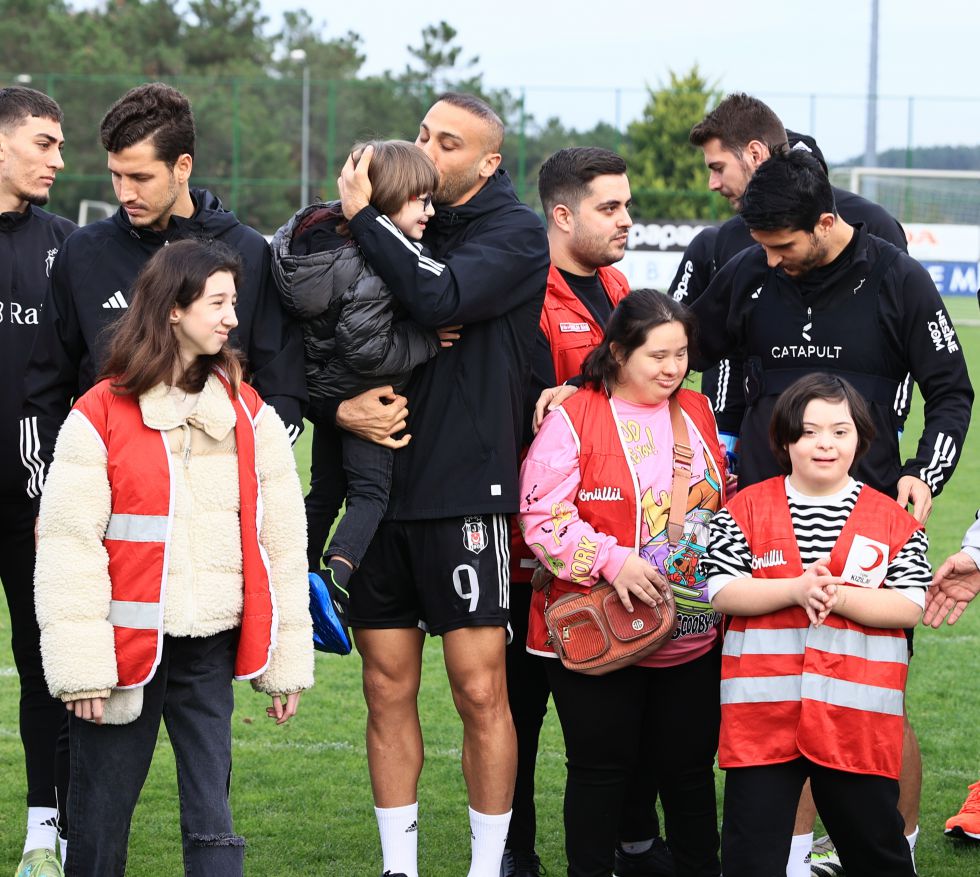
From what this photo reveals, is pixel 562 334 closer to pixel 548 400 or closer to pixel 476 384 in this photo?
pixel 548 400

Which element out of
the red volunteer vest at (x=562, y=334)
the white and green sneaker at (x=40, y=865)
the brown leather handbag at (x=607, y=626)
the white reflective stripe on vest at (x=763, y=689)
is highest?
the red volunteer vest at (x=562, y=334)

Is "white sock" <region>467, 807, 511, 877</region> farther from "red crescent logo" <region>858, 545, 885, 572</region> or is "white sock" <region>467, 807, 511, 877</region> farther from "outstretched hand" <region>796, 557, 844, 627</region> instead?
"red crescent logo" <region>858, 545, 885, 572</region>

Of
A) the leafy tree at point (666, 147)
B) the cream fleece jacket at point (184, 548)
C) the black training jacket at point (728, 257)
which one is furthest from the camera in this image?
the leafy tree at point (666, 147)

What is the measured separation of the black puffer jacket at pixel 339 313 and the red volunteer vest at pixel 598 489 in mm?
480

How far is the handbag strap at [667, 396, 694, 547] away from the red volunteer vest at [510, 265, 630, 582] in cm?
48

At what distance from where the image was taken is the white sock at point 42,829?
4.21m

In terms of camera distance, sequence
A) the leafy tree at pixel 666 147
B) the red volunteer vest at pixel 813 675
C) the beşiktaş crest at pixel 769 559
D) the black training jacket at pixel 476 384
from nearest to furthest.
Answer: the red volunteer vest at pixel 813 675 → the beşiktaş crest at pixel 769 559 → the black training jacket at pixel 476 384 → the leafy tree at pixel 666 147

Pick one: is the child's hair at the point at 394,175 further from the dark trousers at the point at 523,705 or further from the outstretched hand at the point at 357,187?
the dark trousers at the point at 523,705

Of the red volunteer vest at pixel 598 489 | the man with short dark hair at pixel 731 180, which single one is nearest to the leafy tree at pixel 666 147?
the man with short dark hair at pixel 731 180

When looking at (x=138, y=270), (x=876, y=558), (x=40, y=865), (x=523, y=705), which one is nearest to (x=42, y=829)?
(x=40, y=865)

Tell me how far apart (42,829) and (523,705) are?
153 centimetres

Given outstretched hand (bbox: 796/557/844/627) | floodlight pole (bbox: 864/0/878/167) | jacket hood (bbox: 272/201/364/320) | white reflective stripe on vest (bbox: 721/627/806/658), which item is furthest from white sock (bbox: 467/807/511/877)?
floodlight pole (bbox: 864/0/878/167)

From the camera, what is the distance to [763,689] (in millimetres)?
3453

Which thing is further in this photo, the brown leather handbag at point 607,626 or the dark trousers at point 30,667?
the dark trousers at point 30,667
